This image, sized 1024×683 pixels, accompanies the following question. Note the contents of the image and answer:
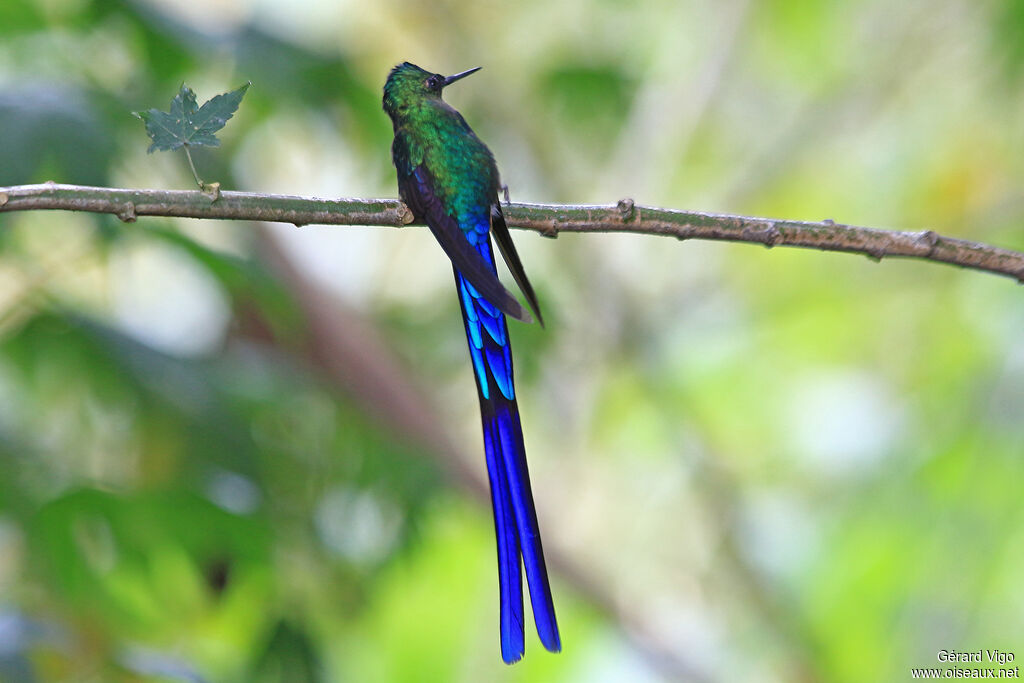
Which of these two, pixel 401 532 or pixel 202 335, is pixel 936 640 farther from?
pixel 202 335

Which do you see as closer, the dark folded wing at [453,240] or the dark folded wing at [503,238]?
the dark folded wing at [453,240]

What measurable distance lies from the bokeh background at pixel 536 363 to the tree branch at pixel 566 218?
0.89m

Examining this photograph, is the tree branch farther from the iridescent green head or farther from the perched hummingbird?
the iridescent green head

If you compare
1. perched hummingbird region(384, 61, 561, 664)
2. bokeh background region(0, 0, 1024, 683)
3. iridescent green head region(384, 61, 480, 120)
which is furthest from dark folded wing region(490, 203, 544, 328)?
bokeh background region(0, 0, 1024, 683)

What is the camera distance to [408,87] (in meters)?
1.42

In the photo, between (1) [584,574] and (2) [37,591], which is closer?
(2) [37,591]

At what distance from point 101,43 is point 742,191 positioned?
6.52 feet

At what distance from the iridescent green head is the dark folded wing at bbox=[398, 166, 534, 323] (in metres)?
0.13

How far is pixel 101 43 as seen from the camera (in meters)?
2.46

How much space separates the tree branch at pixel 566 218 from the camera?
1072mm

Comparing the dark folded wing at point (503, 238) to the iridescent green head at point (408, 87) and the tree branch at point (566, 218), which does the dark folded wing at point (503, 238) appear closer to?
the tree branch at point (566, 218)

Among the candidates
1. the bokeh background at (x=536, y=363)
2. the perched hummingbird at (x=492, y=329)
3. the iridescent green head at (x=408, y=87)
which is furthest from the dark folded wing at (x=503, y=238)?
the bokeh background at (x=536, y=363)

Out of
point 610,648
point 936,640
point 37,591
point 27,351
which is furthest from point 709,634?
point 27,351

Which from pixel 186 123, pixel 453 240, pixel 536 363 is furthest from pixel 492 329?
pixel 536 363
